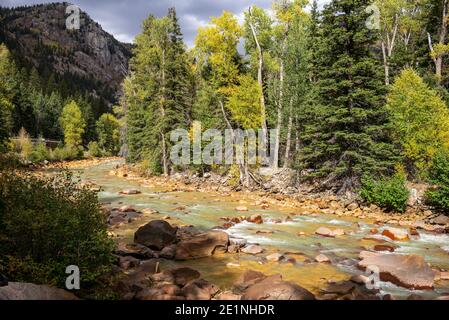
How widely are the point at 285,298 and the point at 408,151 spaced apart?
19.5 m

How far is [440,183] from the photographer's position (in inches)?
761

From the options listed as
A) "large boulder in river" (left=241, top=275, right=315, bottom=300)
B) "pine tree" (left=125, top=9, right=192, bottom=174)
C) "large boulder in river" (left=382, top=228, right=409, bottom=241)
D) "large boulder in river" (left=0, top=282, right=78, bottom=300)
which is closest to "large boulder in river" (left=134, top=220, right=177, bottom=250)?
"large boulder in river" (left=241, top=275, right=315, bottom=300)

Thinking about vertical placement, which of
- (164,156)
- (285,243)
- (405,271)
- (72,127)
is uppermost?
(72,127)

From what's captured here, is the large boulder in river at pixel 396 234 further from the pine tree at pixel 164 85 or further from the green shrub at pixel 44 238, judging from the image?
the pine tree at pixel 164 85

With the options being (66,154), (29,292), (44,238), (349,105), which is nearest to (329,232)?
(349,105)

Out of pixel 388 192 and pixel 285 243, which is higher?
pixel 388 192

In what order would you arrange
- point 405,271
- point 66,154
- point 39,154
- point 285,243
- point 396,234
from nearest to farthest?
point 405,271
point 285,243
point 396,234
point 39,154
point 66,154

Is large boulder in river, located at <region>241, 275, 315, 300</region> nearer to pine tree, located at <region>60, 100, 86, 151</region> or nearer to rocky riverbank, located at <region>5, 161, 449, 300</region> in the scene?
rocky riverbank, located at <region>5, 161, 449, 300</region>

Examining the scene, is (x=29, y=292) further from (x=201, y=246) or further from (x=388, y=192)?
(x=388, y=192)

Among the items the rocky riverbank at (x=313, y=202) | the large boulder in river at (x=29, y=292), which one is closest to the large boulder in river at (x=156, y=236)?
the large boulder in river at (x=29, y=292)

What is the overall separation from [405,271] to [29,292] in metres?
9.61

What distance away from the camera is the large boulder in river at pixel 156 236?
43.8 ft

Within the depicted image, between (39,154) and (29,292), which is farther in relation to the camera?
(39,154)

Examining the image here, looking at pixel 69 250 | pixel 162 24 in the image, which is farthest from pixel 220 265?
pixel 162 24
